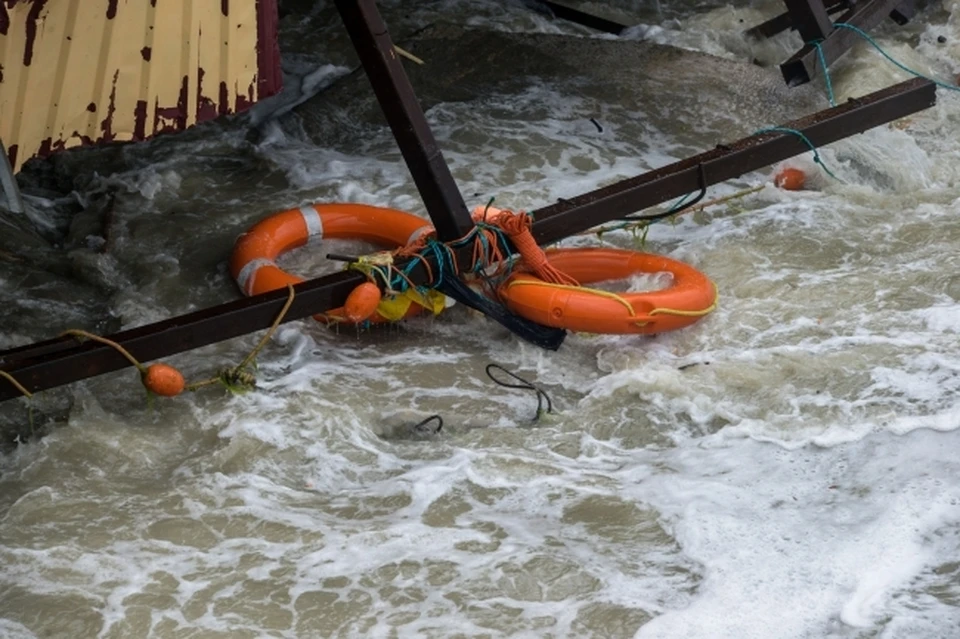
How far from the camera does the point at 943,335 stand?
5688 millimetres

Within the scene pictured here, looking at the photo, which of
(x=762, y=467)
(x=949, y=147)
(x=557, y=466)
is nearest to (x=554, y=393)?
(x=557, y=466)

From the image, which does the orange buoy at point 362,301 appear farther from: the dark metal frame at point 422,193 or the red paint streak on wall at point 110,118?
the red paint streak on wall at point 110,118

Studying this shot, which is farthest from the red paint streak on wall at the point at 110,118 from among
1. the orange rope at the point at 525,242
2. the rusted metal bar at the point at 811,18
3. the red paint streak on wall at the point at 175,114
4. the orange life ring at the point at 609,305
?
the rusted metal bar at the point at 811,18

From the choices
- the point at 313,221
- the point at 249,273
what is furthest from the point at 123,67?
the point at 313,221

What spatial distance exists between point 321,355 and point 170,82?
56.3 inches

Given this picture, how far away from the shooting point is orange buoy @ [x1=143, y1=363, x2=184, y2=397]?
Answer: 17.0 feet

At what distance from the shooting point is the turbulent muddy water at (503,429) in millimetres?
→ 4258

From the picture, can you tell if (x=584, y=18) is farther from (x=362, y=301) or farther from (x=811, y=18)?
(x=362, y=301)

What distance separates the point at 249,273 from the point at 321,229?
57 centimetres

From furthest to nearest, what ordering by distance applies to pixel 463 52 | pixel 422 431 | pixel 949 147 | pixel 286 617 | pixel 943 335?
pixel 463 52, pixel 949 147, pixel 943 335, pixel 422 431, pixel 286 617

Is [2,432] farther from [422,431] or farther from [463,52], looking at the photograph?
[463,52]

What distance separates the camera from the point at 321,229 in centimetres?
645

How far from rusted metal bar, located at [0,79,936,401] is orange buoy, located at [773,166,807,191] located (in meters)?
0.86

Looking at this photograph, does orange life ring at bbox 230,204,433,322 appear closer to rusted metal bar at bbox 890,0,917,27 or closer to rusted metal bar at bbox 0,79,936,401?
rusted metal bar at bbox 0,79,936,401
